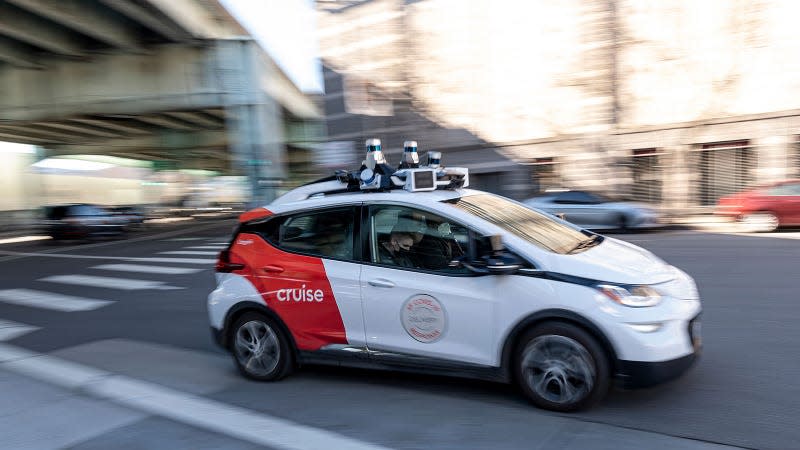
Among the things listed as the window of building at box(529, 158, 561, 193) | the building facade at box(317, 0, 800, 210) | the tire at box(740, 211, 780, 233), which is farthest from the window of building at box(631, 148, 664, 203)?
the tire at box(740, 211, 780, 233)

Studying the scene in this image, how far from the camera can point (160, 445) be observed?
3873 millimetres

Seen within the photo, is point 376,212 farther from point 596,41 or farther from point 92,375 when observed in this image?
point 596,41

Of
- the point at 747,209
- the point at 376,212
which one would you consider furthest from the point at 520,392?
the point at 747,209

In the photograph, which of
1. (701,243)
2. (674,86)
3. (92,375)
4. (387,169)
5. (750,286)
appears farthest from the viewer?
(674,86)

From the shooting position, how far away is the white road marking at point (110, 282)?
10.2 m

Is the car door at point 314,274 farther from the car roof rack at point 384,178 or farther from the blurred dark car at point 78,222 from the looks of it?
the blurred dark car at point 78,222

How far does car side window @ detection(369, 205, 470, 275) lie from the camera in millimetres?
4277

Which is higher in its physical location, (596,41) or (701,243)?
(596,41)

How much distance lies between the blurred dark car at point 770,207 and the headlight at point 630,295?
1277cm

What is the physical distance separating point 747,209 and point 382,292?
13.6 meters

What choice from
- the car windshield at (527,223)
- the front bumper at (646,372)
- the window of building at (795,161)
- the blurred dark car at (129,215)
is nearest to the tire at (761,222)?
the window of building at (795,161)

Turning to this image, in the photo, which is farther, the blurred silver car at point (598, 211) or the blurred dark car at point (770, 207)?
the blurred silver car at point (598, 211)

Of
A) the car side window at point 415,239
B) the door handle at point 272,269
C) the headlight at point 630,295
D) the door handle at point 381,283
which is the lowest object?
the headlight at point 630,295

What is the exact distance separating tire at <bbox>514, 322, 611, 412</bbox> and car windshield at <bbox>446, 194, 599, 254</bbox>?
0.62 meters
